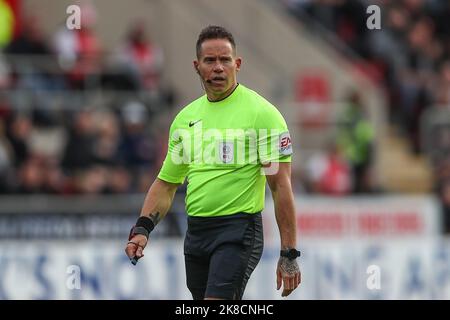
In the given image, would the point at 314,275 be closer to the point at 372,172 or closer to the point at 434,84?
the point at 372,172

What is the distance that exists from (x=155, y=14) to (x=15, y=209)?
19.4 ft

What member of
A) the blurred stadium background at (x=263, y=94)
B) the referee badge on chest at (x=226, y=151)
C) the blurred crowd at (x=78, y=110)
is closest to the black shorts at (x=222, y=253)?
the referee badge on chest at (x=226, y=151)

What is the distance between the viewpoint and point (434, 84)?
77.3ft

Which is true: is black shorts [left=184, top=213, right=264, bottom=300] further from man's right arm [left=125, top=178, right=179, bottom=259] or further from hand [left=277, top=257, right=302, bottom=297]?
man's right arm [left=125, top=178, right=179, bottom=259]

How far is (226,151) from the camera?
907cm

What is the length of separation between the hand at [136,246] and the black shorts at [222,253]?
0.31m

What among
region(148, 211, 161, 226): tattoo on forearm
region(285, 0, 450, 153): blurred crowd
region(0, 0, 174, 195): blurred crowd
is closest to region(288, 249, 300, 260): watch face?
region(148, 211, 161, 226): tattoo on forearm

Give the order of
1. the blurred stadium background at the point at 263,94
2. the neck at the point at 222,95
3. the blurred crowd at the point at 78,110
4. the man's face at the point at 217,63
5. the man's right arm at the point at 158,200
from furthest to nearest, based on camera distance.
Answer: the blurred crowd at the point at 78,110
the blurred stadium background at the point at 263,94
the man's right arm at the point at 158,200
the neck at the point at 222,95
the man's face at the point at 217,63

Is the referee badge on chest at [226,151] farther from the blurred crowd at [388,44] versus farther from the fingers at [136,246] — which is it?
the blurred crowd at [388,44]

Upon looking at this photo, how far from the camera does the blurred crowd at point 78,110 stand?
1919cm

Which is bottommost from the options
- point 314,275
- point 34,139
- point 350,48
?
point 314,275

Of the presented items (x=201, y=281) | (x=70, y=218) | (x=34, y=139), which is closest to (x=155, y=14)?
(x=34, y=139)

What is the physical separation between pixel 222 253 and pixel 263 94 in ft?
43.0

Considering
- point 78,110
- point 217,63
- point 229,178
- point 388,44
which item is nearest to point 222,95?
point 217,63
